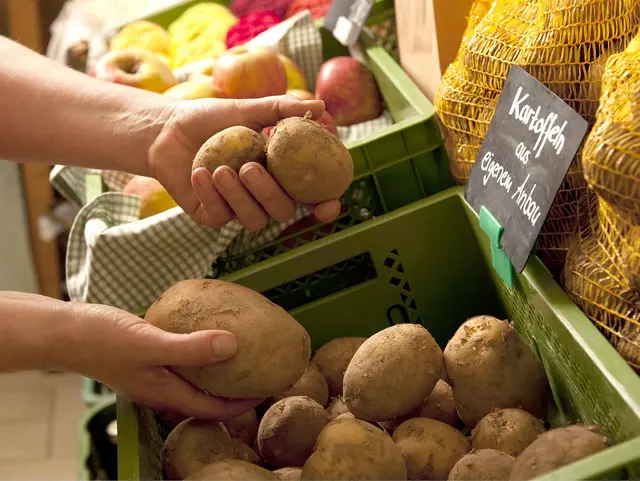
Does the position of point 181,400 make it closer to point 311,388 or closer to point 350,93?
point 311,388

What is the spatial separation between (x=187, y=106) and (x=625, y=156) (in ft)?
2.32

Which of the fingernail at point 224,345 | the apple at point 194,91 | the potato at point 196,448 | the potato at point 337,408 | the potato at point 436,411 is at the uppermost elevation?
the apple at point 194,91

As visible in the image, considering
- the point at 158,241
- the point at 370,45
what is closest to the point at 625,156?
the point at 158,241

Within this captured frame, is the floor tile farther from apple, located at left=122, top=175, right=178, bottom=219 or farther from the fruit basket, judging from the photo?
the fruit basket

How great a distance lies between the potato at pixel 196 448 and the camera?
1.05m

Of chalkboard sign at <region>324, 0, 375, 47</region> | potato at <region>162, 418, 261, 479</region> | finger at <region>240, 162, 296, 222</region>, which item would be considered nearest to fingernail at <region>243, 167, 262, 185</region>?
finger at <region>240, 162, 296, 222</region>

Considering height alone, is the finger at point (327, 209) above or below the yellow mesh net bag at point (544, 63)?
below

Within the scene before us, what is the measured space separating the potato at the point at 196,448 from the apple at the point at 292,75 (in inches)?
38.9

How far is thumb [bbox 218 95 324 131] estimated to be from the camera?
3.99ft

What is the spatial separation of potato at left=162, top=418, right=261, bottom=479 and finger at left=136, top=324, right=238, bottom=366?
14cm

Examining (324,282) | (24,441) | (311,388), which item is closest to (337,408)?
(311,388)

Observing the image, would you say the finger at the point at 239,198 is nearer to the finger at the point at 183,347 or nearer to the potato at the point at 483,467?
the finger at the point at 183,347

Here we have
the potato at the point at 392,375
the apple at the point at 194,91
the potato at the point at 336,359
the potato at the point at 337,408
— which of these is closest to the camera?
the potato at the point at 392,375

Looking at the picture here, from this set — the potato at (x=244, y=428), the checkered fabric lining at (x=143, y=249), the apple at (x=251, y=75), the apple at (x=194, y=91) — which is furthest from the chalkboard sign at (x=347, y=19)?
the potato at (x=244, y=428)
